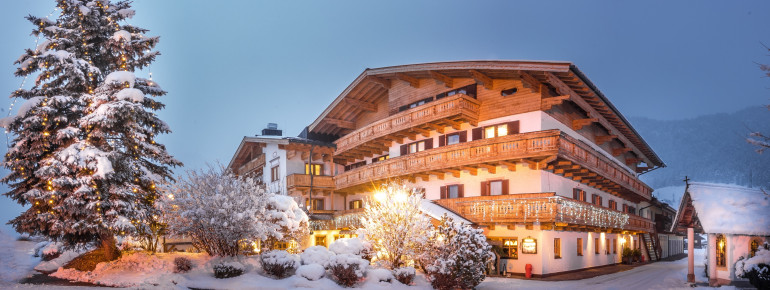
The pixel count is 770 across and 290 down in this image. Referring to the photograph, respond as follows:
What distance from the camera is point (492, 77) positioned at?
29.6 m

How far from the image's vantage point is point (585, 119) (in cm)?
3062

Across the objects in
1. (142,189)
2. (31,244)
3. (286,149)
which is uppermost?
(286,149)

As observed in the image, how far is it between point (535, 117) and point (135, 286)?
64.8 feet

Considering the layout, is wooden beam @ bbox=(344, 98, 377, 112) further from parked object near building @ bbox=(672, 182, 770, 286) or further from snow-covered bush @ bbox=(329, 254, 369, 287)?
parked object near building @ bbox=(672, 182, 770, 286)

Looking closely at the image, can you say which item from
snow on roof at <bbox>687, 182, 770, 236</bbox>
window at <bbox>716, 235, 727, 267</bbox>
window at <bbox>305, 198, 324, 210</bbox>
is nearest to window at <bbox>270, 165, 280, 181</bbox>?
window at <bbox>305, 198, 324, 210</bbox>

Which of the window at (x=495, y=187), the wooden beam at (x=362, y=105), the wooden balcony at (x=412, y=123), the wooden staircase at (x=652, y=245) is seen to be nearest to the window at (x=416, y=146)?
the wooden balcony at (x=412, y=123)

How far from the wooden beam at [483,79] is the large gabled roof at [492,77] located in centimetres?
9

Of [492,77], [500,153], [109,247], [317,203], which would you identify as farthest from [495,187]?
[109,247]

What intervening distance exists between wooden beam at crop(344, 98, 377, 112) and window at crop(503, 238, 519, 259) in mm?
15146

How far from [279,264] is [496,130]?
14.6 m

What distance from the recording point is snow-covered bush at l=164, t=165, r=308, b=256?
865 inches

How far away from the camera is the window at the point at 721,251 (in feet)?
75.6

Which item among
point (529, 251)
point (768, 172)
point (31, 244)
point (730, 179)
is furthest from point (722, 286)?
point (730, 179)

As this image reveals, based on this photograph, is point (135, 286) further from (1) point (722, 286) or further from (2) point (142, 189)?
(1) point (722, 286)
